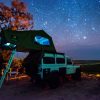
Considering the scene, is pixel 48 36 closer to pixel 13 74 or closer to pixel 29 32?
pixel 29 32

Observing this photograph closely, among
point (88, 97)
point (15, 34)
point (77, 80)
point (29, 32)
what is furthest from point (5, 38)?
point (77, 80)

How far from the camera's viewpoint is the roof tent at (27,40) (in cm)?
1368

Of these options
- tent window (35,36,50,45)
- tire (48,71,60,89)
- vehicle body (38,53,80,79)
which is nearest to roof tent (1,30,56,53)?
tent window (35,36,50,45)

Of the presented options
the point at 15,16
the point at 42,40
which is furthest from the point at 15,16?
the point at 42,40

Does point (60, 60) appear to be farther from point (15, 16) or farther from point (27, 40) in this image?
point (15, 16)

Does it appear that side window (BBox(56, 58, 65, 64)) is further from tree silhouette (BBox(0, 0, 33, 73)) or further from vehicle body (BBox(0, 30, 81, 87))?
tree silhouette (BBox(0, 0, 33, 73))

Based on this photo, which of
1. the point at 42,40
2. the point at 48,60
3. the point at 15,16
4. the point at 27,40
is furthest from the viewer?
the point at 15,16

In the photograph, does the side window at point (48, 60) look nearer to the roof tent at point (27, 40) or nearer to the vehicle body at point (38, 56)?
the vehicle body at point (38, 56)

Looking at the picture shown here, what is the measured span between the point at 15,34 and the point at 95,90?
6.60 metres

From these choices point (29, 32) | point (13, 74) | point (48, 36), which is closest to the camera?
point (29, 32)

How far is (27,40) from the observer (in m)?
14.9

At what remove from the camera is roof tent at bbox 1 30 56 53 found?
44.9ft

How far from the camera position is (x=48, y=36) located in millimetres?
17203

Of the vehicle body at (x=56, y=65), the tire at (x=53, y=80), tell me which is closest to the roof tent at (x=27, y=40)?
the vehicle body at (x=56, y=65)
